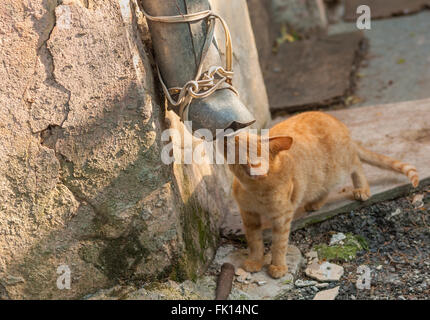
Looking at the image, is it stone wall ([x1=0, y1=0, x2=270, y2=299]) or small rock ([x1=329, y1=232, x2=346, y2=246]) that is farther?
small rock ([x1=329, y1=232, x2=346, y2=246])

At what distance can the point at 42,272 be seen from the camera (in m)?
2.96

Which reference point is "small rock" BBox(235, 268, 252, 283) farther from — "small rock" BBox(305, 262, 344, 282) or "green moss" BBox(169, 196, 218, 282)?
"small rock" BBox(305, 262, 344, 282)

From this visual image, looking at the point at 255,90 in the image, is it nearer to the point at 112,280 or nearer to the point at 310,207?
the point at 310,207

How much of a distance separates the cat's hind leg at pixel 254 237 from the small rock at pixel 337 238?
1.56 feet

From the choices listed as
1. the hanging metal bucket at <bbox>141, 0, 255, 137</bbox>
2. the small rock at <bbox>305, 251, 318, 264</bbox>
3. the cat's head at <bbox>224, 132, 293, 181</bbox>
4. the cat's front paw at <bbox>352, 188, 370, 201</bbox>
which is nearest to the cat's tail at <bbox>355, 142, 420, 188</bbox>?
the cat's front paw at <bbox>352, 188, 370, 201</bbox>

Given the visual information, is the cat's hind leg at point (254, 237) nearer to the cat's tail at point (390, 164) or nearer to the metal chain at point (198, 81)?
the metal chain at point (198, 81)

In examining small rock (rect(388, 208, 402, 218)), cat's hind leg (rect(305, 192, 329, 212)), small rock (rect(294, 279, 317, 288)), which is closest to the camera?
small rock (rect(294, 279, 317, 288))

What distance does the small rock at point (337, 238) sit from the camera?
3.56 meters

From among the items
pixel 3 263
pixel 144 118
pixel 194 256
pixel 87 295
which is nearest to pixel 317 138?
pixel 194 256

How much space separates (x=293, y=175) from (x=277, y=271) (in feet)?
1.95

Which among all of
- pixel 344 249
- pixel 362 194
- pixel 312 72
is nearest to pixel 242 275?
pixel 344 249

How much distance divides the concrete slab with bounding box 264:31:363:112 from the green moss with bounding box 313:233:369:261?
90.3 inches

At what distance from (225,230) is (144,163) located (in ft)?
3.38

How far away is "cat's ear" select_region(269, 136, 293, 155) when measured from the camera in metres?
3.06
